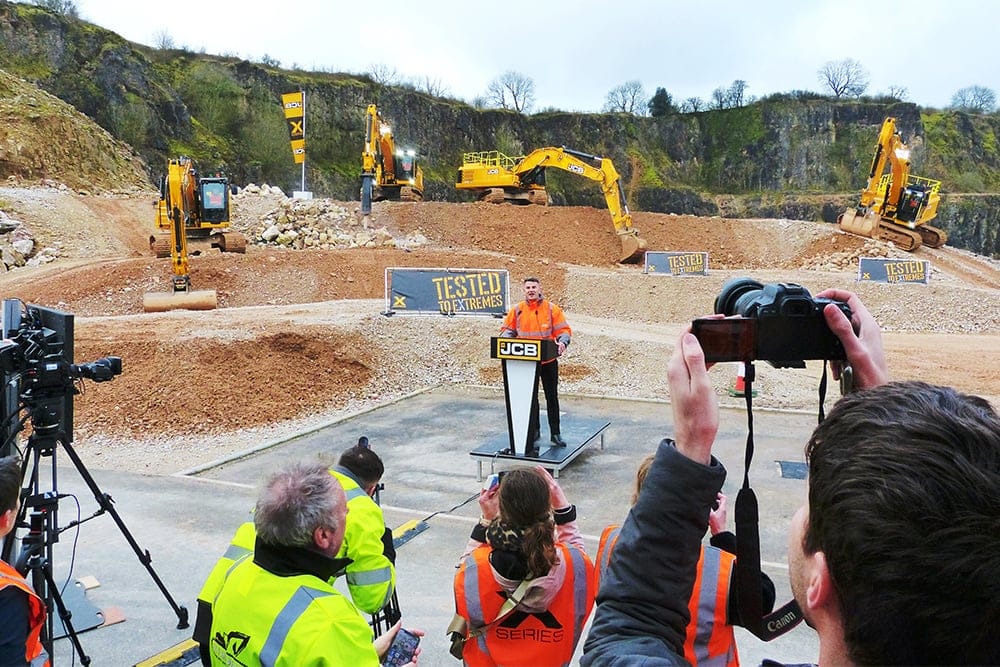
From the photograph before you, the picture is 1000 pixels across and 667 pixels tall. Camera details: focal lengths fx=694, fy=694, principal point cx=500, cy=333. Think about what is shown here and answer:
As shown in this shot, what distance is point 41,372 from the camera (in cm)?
392

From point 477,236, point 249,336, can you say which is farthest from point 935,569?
point 477,236

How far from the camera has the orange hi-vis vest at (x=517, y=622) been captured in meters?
2.79

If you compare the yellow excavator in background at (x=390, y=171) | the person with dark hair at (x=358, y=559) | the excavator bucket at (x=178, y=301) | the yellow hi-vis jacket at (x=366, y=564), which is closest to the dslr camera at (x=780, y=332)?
the person with dark hair at (x=358, y=559)

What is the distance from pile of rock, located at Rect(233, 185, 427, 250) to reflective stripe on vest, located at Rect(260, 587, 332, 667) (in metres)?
25.6

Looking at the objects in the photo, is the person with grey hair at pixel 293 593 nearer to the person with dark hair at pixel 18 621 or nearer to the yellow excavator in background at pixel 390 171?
the person with dark hair at pixel 18 621

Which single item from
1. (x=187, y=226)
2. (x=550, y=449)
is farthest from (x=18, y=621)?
(x=187, y=226)

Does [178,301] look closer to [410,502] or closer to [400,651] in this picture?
[410,502]

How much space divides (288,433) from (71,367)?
659 cm

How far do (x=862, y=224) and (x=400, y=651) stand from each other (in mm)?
32172

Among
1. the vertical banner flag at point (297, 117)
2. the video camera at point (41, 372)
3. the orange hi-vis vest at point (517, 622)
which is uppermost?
the vertical banner flag at point (297, 117)

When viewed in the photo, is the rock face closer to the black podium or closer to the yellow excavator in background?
the yellow excavator in background

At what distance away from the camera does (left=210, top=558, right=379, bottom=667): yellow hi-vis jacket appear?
212cm

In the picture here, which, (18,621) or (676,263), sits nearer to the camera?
(18,621)

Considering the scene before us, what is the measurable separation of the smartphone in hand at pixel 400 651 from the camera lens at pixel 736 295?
1990 mm
